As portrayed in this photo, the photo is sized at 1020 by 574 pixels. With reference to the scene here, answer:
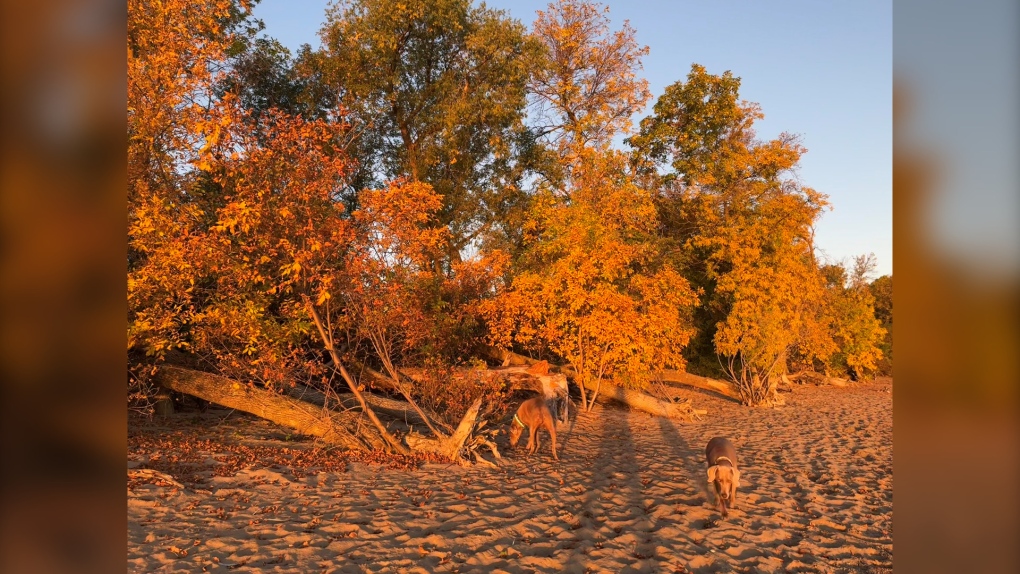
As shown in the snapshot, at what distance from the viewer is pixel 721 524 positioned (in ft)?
22.1

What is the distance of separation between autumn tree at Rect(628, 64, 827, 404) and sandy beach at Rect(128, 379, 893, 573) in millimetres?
6859

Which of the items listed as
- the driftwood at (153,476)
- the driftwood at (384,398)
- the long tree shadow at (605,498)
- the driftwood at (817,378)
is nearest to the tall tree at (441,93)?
the driftwood at (384,398)

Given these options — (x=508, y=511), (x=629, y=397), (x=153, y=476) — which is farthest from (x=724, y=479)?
(x=629, y=397)

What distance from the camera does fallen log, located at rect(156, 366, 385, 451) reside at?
10.6 meters

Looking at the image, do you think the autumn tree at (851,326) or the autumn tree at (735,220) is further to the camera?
the autumn tree at (851,326)

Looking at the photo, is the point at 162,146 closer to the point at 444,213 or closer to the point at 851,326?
the point at 444,213

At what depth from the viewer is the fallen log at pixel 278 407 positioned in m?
10.6

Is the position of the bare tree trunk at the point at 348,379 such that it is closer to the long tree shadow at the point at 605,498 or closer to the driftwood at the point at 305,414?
the driftwood at the point at 305,414

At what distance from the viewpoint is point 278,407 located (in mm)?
11148

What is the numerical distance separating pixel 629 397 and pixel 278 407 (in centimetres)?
1053

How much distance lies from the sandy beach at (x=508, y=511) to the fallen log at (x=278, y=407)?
0.48 m

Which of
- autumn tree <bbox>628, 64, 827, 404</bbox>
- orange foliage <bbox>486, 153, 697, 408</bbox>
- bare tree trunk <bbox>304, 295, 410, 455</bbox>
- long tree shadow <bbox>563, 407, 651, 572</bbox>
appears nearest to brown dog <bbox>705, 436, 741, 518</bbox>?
long tree shadow <bbox>563, 407, 651, 572</bbox>

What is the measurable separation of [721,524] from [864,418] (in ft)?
37.5
